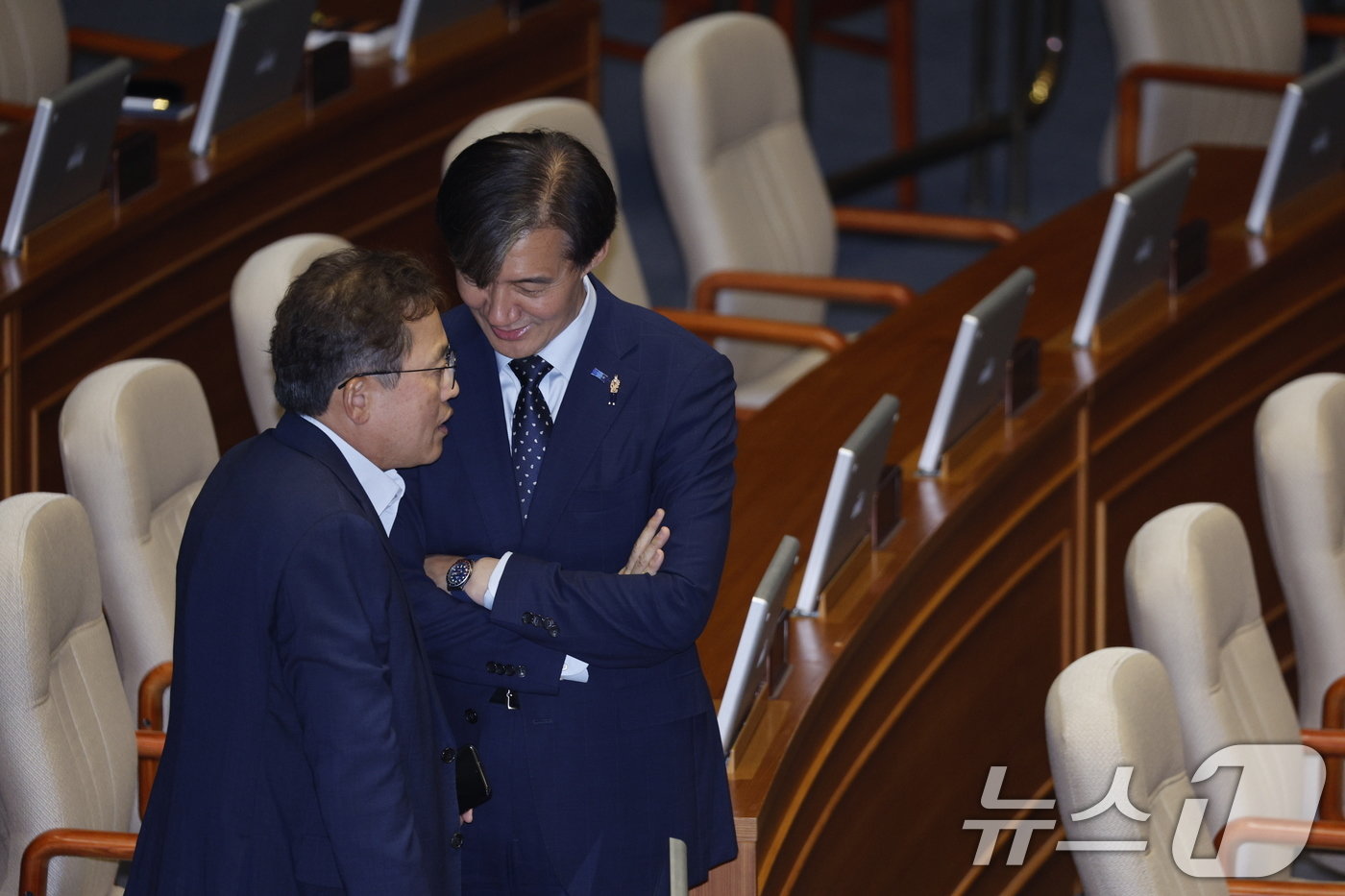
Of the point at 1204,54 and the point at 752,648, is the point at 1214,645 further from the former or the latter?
the point at 1204,54

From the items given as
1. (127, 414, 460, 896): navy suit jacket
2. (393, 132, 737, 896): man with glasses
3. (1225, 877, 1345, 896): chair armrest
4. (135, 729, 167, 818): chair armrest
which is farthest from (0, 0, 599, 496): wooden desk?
(1225, 877, 1345, 896): chair armrest

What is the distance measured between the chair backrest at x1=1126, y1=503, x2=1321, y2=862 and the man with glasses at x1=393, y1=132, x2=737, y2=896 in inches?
35.8

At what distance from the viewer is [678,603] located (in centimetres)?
202

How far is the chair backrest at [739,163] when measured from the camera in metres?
4.23

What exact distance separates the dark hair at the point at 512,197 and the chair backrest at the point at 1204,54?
362cm

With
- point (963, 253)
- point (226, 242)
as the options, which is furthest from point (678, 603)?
point (963, 253)

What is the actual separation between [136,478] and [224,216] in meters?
1.29

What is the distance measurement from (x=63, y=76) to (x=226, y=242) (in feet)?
4.27

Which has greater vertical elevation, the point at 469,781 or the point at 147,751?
the point at 469,781

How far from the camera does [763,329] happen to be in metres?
4.04

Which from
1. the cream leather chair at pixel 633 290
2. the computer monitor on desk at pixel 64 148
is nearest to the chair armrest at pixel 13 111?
the computer monitor on desk at pixel 64 148

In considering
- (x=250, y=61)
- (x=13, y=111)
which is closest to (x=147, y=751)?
(x=250, y=61)

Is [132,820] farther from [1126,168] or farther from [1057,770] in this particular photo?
[1126,168]

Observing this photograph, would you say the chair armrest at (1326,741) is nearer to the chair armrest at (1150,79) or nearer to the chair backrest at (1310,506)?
the chair backrest at (1310,506)
